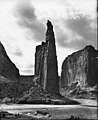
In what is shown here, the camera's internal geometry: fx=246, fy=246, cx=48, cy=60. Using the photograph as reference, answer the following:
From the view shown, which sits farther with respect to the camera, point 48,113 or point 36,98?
point 36,98

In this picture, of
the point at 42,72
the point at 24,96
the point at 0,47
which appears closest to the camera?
the point at 24,96

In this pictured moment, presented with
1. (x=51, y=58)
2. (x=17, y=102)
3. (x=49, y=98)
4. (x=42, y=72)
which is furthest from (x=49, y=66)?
(x=17, y=102)

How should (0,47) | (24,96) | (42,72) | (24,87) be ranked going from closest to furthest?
(24,96) < (24,87) < (42,72) < (0,47)

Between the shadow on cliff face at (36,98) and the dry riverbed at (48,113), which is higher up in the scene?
the shadow on cliff face at (36,98)

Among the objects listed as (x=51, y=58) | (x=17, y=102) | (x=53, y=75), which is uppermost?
(x=51, y=58)

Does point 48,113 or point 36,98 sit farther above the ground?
point 36,98

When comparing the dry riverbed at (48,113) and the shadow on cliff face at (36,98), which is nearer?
the dry riverbed at (48,113)

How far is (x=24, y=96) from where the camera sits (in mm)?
115750

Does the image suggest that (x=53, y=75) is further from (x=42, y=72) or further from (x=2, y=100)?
(x=2, y=100)

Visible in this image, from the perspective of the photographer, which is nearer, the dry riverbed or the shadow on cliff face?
the dry riverbed

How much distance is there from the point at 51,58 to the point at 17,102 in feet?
209

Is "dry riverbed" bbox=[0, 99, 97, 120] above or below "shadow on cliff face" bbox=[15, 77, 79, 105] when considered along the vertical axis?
below

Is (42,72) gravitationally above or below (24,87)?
above

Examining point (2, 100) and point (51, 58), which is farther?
point (51, 58)
